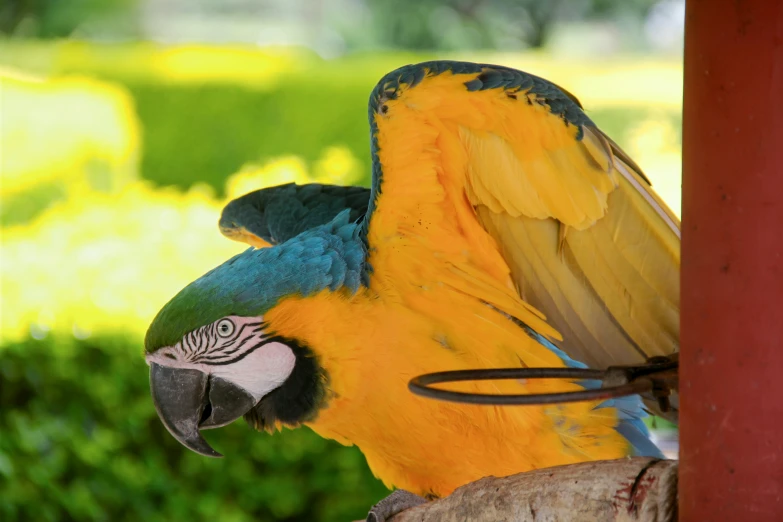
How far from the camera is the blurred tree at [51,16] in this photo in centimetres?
1438

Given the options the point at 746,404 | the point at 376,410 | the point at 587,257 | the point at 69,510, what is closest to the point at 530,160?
the point at 587,257

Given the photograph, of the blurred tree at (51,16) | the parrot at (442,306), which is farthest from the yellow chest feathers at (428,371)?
the blurred tree at (51,16)

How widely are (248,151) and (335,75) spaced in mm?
933

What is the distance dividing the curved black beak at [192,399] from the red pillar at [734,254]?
868 millimetres

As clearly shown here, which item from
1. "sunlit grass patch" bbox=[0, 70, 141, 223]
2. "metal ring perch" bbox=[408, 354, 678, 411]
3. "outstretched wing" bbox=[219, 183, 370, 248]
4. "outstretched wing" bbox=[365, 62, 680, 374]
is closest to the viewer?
"metal ring perch" bbox=[408, 354, 678, 411]

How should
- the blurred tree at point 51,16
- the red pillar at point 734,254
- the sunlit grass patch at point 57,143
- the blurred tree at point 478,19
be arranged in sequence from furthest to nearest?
the blurred tree at point 478,19, the blurred tree at point 51,16, the sunlit grass patch at point 57,143, the red pillar at point 734,254

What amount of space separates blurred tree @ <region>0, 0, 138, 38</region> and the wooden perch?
15.1 meters

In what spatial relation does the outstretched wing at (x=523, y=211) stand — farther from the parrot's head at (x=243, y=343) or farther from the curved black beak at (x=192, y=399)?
the curved black beak at (x=192, y=399)

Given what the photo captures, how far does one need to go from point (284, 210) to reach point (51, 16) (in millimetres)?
14596

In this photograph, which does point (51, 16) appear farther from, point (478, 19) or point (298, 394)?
point (298, 394)

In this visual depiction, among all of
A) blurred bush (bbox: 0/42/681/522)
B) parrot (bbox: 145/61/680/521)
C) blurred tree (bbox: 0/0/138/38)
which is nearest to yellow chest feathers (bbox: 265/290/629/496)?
parrot (bbox: 145/61/680/521)

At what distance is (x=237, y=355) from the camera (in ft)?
4.56

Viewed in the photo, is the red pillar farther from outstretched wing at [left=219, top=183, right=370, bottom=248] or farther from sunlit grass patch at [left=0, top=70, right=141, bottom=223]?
sunlit grass patch at [left=0, top=70, right=141, bottom=223]

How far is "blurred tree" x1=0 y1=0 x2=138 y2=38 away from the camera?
1438 centimetres
